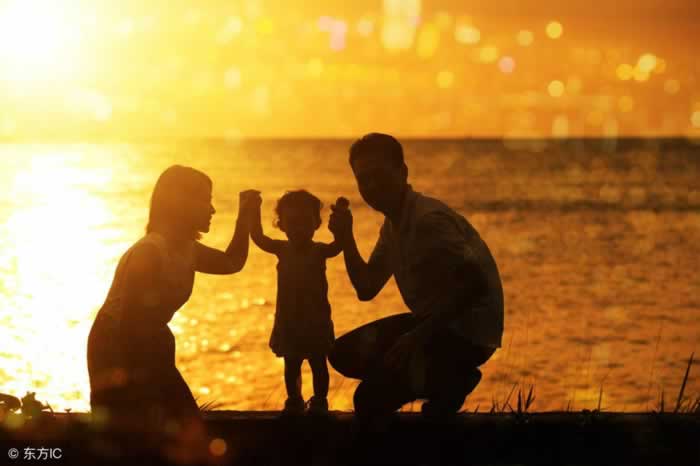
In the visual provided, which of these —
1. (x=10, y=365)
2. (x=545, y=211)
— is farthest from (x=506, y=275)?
(x=545, y=211)

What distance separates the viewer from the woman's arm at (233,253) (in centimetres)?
527

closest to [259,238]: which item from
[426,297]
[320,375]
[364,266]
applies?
[364,266]

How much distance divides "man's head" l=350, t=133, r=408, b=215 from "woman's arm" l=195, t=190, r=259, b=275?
855mm

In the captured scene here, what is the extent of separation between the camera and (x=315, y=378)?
591 cm

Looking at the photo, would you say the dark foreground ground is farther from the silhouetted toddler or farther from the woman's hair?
the woman's hair

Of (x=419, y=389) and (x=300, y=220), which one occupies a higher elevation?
(x=300, y=220)

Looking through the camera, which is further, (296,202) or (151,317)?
(296,202)

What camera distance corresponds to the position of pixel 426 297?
4.99 meters

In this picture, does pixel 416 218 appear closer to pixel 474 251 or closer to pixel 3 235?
pixel 474 251

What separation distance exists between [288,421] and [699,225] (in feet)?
164

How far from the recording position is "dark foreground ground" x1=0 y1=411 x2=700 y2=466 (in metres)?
4.73

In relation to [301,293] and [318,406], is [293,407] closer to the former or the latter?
[318,406]

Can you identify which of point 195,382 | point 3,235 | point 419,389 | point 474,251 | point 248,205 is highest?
point 3,235

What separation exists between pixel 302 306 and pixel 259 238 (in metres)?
0.53
